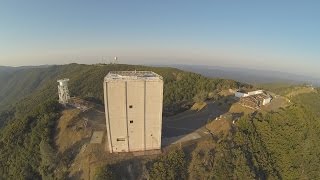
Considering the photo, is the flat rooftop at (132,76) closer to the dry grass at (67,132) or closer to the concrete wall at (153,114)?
the concrete wall at (153,114)

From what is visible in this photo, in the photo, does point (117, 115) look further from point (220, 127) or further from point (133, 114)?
point (220, 127)

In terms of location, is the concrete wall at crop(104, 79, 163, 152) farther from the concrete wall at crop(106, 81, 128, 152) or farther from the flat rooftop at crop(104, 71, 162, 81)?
the flat rooftop at crop(104, 71, 162, 81)

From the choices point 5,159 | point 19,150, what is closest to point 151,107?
point 19,150

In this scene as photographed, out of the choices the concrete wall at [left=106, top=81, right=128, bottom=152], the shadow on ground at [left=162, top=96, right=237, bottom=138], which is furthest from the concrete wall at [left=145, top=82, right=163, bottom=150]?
the shadow on ground at [left=162, top=96, right=237, bottom=138]

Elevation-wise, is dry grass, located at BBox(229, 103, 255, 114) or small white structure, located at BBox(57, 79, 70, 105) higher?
small white structure, located at BBox(57, 79, 70, 105)

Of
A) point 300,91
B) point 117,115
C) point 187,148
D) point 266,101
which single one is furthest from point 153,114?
point 300,91

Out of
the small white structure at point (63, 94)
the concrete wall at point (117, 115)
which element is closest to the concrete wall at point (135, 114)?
the concrete wall at point (117, 115)

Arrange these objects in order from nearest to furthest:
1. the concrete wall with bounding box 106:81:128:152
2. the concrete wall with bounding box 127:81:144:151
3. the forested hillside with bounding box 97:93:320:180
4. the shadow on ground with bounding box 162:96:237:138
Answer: the concrete wall with bounding box 106:81:128:152
the concrete wall with bounding box 127:81:144:151
the forested hillside with bounding box 97:93:320:180
the shadow on ground with bounding box 162:96:237:138

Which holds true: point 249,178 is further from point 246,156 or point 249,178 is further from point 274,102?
point 274,102

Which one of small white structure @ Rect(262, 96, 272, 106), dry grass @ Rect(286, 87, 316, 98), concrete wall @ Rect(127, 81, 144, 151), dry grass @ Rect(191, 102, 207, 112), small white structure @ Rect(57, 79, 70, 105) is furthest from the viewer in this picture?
dry grass @ Rect(286, 87, 316, 98)
